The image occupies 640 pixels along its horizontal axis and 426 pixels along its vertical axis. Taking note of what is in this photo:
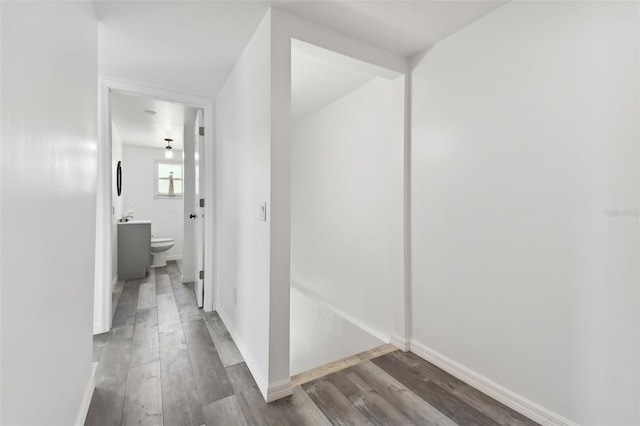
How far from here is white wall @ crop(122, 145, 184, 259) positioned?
5.37 meters

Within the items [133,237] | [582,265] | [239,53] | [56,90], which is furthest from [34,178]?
[133,237]

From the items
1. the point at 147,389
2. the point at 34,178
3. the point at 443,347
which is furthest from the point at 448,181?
the point at 147,389

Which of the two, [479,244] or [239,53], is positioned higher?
[239,53]

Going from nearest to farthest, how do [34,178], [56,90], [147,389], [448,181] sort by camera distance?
[34,178] → [56,90] → [147,389] → [448,181]

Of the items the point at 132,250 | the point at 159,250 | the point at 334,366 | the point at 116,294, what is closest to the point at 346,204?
the point at 334,366

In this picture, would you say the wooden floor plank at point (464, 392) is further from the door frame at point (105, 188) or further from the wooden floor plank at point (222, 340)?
the door frame at point (105, 188)

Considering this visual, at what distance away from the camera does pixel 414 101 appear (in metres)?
2.13

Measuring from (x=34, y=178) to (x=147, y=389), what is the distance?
57.3 inches

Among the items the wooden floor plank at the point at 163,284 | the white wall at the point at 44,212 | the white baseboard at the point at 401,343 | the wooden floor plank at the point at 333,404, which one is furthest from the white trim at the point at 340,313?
the white wall at the point at 44,212

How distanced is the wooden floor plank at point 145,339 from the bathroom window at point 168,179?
3.45 metres

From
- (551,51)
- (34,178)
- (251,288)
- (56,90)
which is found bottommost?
(251,288)

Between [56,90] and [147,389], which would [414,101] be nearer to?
[56,90]

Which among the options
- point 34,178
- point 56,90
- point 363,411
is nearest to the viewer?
point 34,178

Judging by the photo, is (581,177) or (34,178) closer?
(34,178)
